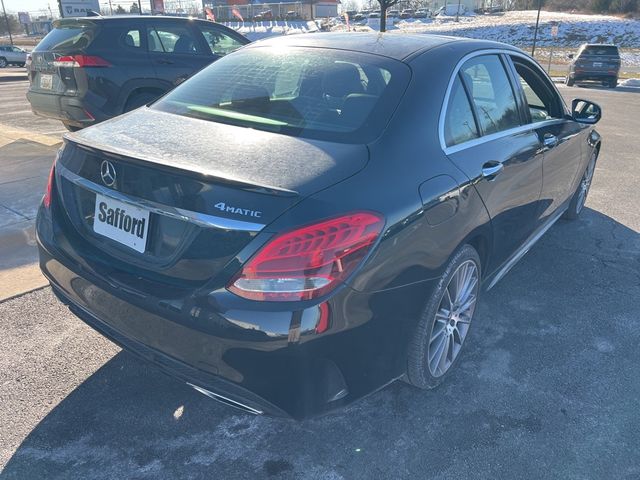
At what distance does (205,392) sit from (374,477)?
0.79 m

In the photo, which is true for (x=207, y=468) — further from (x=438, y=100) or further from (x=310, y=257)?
(x=438, y=100)

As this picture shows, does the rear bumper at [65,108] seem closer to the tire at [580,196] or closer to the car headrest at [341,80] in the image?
the car headrest at [341,80]

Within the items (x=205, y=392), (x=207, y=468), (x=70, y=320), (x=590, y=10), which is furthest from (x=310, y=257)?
(x=590, y=10)

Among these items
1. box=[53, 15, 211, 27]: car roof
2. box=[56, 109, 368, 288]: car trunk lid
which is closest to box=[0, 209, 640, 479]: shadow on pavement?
box=[56, 109, 368, 288]: car trunk lid

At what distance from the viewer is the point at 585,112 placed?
432 cm

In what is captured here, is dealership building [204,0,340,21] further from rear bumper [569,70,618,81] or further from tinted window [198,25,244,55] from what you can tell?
tinted window [198,25,244,55]

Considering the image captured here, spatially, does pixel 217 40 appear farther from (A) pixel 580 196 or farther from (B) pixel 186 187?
(B) pixel 186 187

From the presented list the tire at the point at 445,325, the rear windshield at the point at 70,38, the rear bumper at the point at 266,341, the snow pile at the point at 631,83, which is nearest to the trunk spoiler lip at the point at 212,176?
the rear bumper at the point at 266,341

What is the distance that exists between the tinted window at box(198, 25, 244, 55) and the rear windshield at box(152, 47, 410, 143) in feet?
16.4

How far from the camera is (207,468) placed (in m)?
2.21

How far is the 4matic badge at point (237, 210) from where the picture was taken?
71.9 inches

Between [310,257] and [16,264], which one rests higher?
[310,257]

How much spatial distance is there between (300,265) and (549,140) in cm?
255

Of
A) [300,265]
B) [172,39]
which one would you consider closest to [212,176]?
[300,265]
